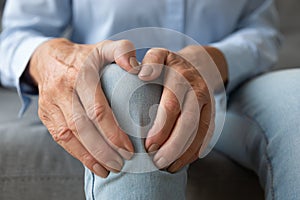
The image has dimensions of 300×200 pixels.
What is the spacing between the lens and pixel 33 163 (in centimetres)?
78

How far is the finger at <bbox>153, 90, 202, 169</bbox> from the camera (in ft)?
1.99

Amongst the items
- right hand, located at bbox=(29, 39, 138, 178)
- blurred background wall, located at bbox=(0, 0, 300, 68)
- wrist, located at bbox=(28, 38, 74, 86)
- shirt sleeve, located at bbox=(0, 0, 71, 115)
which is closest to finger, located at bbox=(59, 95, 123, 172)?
right hand, located at bbox=(29, 39, 138, 178)

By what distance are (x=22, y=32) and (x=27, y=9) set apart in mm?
39

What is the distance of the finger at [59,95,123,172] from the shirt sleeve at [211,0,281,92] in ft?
1.02

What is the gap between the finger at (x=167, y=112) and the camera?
60cm

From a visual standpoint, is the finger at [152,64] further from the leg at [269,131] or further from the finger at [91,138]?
the leg at [269,131]

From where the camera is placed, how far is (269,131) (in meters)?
0.75

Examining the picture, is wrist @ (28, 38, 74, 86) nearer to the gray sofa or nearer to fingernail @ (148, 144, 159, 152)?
the gray sofa

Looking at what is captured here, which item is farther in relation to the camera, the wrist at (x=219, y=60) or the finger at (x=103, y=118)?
the wrist at (x=219, y=60)

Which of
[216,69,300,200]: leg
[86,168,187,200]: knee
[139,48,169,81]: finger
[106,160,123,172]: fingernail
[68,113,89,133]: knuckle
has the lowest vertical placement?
[216,69,300,200]: leg

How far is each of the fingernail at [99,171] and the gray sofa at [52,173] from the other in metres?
0.17

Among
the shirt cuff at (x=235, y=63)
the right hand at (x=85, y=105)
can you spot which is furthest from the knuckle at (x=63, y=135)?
the shirt cuff at (x=235, y=63)

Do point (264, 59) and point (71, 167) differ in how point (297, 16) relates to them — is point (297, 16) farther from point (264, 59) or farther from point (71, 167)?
point (71, 167)

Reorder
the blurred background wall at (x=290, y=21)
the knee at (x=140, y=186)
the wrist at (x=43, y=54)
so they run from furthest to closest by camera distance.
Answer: the blurred background wall at (x=290, y=21), the wrist at (x=43, y=54), the knee at (x=140, y=186)
